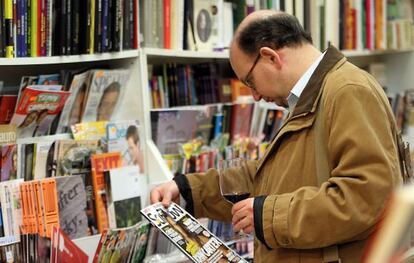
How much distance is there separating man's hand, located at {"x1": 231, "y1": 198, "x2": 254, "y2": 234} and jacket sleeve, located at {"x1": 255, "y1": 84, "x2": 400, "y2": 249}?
4 centimetres

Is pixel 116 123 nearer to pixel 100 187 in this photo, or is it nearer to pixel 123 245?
pixel 100 187

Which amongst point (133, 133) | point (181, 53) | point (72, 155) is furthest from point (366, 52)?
point (72, 155)

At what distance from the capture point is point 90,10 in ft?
5.28

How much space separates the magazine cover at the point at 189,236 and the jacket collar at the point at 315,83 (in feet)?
1.17

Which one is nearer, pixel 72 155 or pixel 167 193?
pixel 167 193

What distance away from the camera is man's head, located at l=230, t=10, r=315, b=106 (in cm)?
130

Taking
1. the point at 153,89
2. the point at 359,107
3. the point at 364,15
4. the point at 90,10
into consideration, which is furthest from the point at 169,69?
the point at 364,15

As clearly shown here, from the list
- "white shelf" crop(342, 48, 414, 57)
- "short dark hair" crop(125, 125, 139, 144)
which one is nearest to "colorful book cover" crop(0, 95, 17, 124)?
"short dark hair" crop(125, 125, 139, 144)

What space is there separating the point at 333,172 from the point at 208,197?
46cm

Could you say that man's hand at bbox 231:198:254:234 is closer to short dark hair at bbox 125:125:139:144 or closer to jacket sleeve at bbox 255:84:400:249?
jacket sleeve at bbox 255:84:400:249

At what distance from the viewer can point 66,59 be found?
A: 158 centimetres

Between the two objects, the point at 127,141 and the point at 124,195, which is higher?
the point at 127,141

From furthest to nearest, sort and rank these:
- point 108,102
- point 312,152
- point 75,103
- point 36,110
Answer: point 108,102 < point 75,103 < point 36,110 < point 312,152

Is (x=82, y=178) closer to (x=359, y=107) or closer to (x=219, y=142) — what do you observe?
(x=219, y=142)
